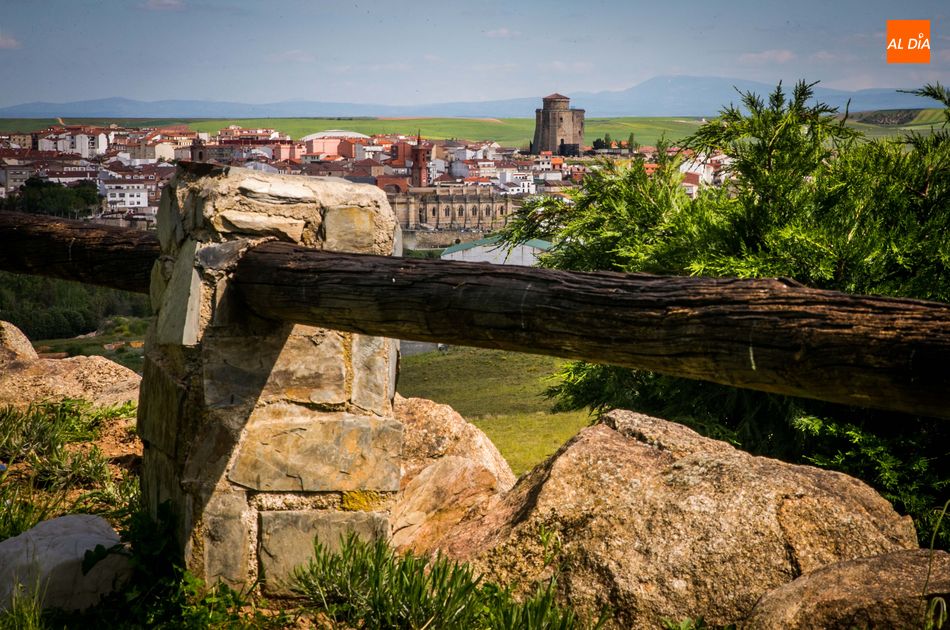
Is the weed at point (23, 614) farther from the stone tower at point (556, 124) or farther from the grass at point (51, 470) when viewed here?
the stone tower at point (556, 124)

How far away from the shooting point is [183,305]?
3.22 meters

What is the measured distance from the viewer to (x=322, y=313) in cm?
303

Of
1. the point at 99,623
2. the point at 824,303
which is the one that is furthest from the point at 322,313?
the point at 824,303

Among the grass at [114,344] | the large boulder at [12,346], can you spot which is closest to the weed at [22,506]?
the large boulder at [12,346]

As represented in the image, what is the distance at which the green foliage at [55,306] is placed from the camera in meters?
31.6

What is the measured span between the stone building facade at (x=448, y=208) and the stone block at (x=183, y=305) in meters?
79.8

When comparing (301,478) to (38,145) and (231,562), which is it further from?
(38,145)

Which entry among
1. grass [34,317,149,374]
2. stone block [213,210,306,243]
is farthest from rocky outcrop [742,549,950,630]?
grass [34,317,149,374]

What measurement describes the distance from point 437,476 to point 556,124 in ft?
482

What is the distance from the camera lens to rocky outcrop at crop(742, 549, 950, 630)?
2.66 metres

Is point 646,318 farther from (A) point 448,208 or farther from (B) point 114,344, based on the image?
(A) point 448,208

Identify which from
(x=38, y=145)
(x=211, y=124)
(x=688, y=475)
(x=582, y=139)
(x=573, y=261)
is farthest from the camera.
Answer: (x=582, y=139)

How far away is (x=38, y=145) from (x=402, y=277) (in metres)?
71.9

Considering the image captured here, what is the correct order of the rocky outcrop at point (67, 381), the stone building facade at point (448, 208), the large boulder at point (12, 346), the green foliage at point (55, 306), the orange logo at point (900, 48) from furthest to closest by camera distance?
the stone building facade at point (448, 208)
the green foliage at point (55, 306)
the orange logo at point (900, 48)
the large boulder at point (12, 346)
the rocky outcrop at point (67, 381)
